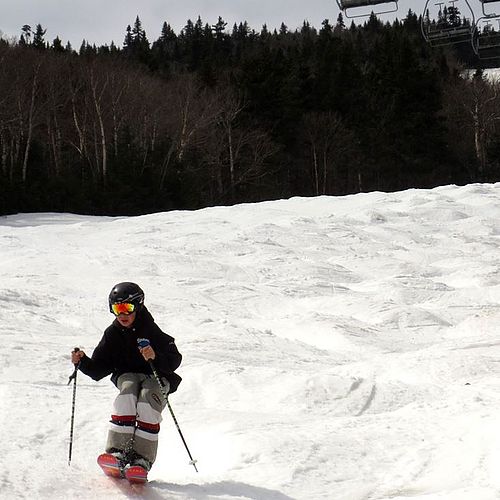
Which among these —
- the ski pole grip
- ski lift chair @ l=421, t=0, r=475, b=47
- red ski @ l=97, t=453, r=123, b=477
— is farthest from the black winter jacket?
ski lift chair @ l=421, t=0, r=475, b=47

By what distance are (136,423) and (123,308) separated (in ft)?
2.25

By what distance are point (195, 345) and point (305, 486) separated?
403 cm

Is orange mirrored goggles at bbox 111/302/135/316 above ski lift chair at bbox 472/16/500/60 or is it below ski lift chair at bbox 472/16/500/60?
below

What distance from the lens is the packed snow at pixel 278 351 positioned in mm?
4160

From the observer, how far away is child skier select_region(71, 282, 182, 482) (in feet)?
12.6

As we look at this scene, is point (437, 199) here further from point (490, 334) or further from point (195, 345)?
point (195, 345)

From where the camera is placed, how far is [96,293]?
1088cm

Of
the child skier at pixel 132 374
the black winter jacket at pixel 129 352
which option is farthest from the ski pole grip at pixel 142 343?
the black winter jacket at pixel 129 352

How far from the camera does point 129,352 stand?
13.2 ft

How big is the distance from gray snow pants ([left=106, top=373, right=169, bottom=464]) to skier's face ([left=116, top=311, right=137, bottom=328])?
37 centimetres

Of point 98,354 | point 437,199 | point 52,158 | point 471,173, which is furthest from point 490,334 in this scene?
point 471,173

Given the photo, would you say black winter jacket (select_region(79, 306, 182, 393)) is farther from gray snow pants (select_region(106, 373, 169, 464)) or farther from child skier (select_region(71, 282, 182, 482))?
gray snow pants (select_region(106, 373, 169, 464))

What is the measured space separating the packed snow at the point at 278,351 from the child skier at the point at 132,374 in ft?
0.59

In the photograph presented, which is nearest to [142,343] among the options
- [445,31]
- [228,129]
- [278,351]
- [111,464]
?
[111,464]
